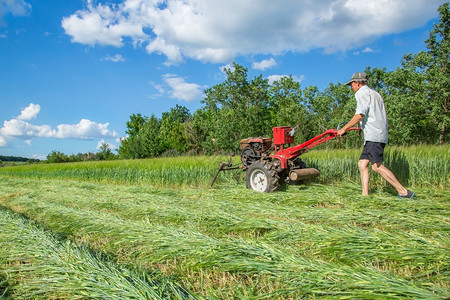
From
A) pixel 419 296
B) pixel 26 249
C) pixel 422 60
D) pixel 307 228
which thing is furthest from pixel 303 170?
pixel 422 60

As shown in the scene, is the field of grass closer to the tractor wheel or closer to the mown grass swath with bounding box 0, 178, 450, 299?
the mown grass swath with bounding box 0, 178, 450, 299

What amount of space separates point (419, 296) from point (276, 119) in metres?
32.8

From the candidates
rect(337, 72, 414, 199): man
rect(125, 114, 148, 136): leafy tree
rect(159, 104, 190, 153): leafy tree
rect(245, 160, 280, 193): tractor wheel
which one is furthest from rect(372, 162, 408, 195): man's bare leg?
rect(125, 114, 148, 136): leafy tree

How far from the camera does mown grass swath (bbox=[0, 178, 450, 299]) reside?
1766 mm

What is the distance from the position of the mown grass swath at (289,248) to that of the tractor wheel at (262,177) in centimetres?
140

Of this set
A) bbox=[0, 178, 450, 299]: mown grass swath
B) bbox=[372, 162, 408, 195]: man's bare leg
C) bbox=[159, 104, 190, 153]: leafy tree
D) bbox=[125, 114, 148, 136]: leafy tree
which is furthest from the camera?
bbox=[125, 114, 148, 136]: leafy tree

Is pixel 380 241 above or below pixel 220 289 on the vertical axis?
above

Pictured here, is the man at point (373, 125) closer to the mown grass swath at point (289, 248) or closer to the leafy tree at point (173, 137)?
the mown grass swath at point (289, 248)

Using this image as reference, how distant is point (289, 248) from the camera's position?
239 centimetres

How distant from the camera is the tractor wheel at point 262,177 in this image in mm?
5656

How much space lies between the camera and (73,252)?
235cm

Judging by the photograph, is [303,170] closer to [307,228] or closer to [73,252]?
[307,228]

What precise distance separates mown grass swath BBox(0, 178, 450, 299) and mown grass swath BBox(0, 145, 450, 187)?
122 inches

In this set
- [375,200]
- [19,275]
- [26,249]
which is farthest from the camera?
[375,200]
